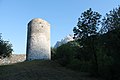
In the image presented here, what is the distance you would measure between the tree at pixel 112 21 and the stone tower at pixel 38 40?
74.6ft

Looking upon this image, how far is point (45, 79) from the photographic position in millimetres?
21516

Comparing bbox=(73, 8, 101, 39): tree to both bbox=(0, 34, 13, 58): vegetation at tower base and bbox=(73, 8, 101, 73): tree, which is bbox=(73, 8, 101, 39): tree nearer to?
bbox=(73, 8, 101, 73): tree

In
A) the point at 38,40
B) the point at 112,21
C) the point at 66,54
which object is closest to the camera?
the point at 112,21

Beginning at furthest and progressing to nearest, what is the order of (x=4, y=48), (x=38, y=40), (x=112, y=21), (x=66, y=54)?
1. (x=38, y=40)
2. (x=66, y=54)
3. (x=4, y=48)
4. (x=112, y=21)

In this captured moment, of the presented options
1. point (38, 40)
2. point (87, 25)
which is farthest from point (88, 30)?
point (38, 40)

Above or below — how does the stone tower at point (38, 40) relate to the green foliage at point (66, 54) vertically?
above

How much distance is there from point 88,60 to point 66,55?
8757 millimetres

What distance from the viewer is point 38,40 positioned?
45.7 m

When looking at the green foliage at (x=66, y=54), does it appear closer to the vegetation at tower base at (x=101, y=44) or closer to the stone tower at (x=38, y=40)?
the vegetation at tower base at (x=101, y=44)

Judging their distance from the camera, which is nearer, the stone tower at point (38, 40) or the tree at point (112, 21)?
the tree at point (112, 21)

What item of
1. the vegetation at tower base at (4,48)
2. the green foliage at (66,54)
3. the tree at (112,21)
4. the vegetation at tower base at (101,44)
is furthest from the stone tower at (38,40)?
the tree at (112,21)

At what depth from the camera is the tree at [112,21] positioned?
22.7 m

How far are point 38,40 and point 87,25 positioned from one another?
21266 millimetres

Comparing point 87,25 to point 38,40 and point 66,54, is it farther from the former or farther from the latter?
point 38,40
